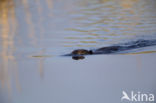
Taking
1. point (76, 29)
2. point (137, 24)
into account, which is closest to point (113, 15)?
point (137, 24)

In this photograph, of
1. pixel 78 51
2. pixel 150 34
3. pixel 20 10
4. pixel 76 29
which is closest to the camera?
pixel 78 51

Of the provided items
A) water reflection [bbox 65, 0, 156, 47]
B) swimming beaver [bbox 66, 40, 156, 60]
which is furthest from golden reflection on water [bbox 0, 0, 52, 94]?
water reflection [bbox 65, 0, 156, 47]

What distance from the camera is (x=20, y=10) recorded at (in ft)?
51.8

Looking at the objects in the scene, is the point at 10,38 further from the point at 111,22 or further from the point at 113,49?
the point at 111,22

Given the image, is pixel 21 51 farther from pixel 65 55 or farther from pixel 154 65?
pixel 154 65

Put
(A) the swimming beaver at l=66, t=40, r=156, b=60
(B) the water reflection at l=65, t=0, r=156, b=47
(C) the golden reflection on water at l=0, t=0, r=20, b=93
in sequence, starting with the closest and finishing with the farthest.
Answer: (C) the golden reflection on water at l=0, t=0, r=20, b=93, (A) the swimming beaver at l=66, t=40, r=156, b=60, (B) the water reflection at l=65, t=0, r=156, b=47

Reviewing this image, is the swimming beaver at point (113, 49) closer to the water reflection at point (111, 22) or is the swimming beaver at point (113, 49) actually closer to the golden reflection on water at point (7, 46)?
the water reflection at point (111, 22)

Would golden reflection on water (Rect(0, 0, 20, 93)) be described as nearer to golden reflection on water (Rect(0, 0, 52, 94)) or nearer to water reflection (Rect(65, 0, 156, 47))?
golden reflection on water (Rect(0, 0, 52, 94))

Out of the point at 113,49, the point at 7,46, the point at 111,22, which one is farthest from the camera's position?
the point at 111,22

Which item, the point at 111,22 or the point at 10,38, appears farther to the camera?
the point at 111,22

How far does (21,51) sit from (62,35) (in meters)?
1.95

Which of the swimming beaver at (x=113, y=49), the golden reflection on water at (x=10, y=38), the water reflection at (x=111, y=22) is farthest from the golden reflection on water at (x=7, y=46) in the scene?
the water reflection at (x=111, y=22)

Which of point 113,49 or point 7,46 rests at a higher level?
point 7,46

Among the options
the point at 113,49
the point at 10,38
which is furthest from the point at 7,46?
the point at 113,49
